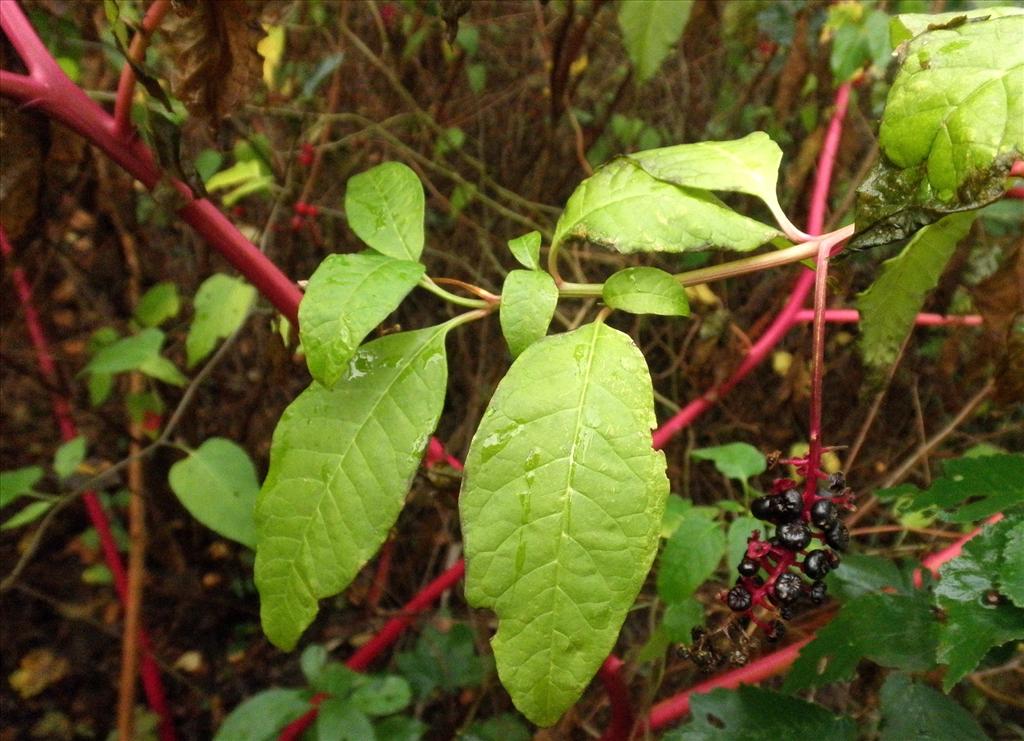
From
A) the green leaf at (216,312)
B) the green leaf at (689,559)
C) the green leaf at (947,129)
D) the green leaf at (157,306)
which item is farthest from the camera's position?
the green leaf at (157,306)

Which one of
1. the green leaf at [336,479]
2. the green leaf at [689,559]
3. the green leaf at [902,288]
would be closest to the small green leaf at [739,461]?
the green leaf at [689,559]

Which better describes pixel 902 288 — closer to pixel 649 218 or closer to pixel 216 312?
pixel 649 218

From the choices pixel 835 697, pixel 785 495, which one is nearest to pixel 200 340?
pixel 785 495

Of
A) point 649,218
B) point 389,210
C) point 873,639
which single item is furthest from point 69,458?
point 873,639

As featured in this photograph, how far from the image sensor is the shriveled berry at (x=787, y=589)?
0.51 metres

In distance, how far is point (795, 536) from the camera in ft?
1.71

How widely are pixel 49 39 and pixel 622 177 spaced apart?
3.68 ft

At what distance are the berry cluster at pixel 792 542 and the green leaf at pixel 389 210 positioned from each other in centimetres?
38

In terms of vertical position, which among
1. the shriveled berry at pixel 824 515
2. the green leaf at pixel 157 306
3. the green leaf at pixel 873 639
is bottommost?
the green leaf at pixel 873 639

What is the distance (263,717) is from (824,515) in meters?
0.91

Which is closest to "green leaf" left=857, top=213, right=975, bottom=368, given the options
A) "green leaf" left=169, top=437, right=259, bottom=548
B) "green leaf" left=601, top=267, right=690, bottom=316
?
"green leaf" left=601, top=267, right=690, bottom=316

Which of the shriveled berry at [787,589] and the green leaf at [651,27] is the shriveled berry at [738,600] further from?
the green leaf at [651,27]

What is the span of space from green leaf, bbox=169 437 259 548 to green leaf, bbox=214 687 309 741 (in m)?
0.28

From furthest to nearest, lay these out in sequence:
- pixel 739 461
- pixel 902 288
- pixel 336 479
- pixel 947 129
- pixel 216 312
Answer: pixel 216 312, pixel 739 461, pixel 902 288, pixel 336 479, pixel 947 129
